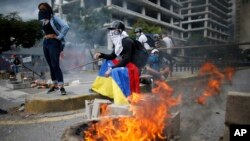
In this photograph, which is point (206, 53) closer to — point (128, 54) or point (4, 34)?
point (128, 54)

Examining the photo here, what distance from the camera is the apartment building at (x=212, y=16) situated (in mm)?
2520

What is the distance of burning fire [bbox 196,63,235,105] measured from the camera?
5180 millimetres

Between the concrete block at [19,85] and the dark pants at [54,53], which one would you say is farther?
the concrete block at [19,85]

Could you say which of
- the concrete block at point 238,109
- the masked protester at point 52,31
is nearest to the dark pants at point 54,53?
the masked protester at point 52,31

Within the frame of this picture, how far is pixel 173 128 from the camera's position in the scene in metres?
3.07

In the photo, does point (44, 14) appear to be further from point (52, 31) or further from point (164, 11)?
point (164, 11)

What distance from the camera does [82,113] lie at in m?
4.80

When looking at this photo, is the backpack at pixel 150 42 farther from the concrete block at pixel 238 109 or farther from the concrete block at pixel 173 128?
the concrete block at pixel 238 109

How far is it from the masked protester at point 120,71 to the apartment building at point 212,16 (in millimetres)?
1559

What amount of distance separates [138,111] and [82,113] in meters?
2.05

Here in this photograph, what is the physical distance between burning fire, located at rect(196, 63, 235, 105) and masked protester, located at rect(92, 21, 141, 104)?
1511 millimetres

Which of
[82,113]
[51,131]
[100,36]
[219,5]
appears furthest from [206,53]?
[100,36]

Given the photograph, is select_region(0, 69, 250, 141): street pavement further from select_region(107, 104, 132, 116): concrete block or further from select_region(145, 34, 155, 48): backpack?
select_region(145, 34, 155, 48): backpack

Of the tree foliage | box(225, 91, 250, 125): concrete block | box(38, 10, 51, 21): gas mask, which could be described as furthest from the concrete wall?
the tree foliage
